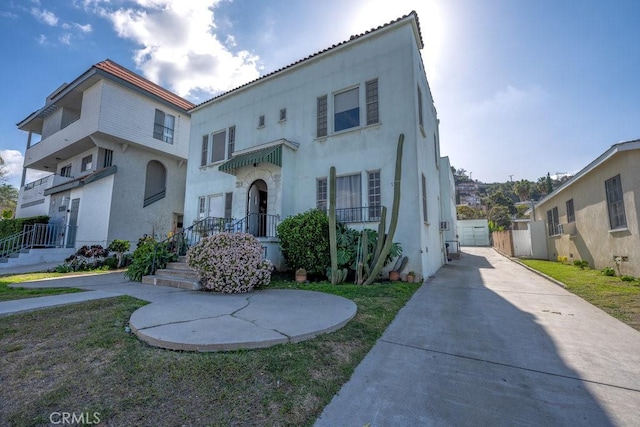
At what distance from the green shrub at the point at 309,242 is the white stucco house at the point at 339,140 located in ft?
4.29

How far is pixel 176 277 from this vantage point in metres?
7.41

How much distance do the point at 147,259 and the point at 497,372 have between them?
8.87 m

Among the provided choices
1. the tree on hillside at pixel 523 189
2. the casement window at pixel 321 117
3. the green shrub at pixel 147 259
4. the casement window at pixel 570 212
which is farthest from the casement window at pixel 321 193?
the tree on hillside at pixel 523 189

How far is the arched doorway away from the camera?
11.1 meters

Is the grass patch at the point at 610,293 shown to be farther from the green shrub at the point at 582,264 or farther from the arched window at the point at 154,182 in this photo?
the arched window at the point at 154,182

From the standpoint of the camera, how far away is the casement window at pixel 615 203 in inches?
348

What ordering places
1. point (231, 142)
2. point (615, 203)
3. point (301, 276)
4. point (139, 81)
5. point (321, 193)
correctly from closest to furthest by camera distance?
1. point (301, 276)
2. point (615, 203)
3. point (321, 193)
4. point (231, 142)
5. point (139, 81)

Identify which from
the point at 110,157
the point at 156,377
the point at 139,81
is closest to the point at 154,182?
the point at 110,157

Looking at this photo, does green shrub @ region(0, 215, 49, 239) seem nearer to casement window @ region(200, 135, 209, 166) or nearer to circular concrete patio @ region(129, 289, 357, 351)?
casement window @ region(200, 135, 209, 166)

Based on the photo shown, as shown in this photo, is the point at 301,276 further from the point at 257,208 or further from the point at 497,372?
the point at 497,372

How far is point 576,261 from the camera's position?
12.0 meters

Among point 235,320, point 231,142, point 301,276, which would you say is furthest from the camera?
point 231,142

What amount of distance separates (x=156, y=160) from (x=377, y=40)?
15985mm

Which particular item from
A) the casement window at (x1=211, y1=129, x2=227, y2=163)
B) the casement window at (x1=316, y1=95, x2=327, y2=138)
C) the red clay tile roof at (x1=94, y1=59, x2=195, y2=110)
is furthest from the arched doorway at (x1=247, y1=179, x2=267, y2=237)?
the red clay tile roof at (x1=94, y1=59, x2=195, y2=110)
